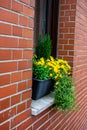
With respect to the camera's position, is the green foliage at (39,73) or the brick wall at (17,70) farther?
the green foliage at (39,73)

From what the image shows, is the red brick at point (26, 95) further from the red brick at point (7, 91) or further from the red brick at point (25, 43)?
the red brick at point (25, 43)

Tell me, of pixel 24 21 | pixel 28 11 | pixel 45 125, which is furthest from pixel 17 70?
pixel 45 125

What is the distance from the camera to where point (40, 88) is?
2613 millimetres

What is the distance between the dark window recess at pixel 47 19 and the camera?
323cm

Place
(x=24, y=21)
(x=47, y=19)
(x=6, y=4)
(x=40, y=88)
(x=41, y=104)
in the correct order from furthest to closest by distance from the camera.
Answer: (x=47, y=19) → (x=40, y=88) → (x=41, y=104) → (x=24, y=21) → (x=6, y=4)

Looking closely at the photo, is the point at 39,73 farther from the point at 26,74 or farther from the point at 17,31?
the point at 17,31

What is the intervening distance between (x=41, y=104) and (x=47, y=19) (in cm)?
147

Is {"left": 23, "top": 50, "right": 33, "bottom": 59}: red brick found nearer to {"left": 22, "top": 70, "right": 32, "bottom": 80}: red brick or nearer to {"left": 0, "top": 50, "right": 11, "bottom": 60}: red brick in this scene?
{"left": 22, "top": 70, "right": 32, "bottom": 80}: red brick

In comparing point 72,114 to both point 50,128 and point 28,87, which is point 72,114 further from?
point 28,87

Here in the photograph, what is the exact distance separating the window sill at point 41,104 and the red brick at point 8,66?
0.59 m

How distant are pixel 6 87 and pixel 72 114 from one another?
2210mm

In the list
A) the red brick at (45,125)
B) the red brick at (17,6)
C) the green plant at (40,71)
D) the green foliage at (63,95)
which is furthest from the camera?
the green foliage at (63,95)

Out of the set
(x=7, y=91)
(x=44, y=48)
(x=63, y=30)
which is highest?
(x=63, y=30)

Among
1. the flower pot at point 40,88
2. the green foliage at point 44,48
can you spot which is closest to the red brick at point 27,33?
the flower pot at point 40,88
